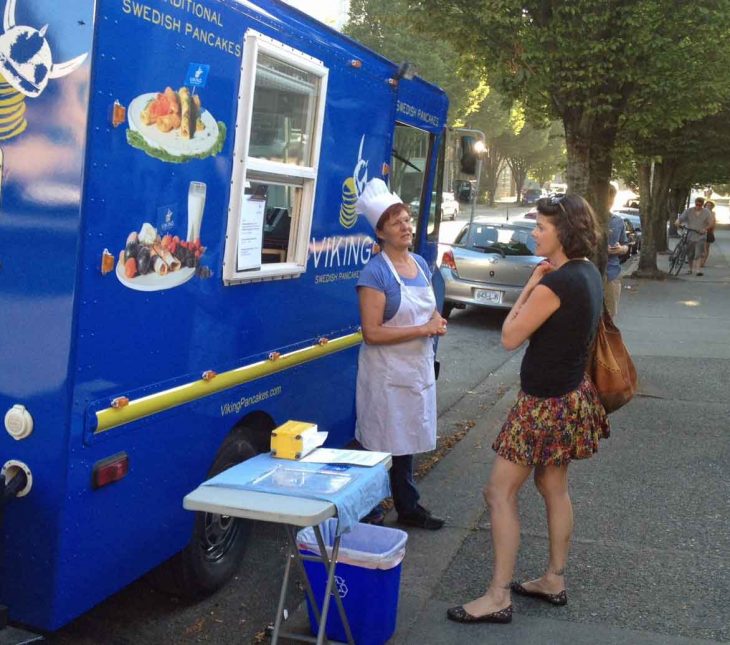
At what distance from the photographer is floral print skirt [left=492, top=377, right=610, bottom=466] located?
3777mm

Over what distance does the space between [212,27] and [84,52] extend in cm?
74

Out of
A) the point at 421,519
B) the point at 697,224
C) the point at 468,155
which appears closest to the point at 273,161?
the point at 421,519

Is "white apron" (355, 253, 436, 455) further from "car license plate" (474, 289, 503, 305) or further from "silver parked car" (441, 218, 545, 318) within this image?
"car license plate" (474, 289, 503, 305)

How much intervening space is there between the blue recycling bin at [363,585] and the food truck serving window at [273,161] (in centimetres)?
127

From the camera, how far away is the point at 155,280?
3264 mm

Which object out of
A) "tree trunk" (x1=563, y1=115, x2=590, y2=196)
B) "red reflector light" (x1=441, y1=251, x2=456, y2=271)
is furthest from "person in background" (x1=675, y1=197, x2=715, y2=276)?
"tree trunk" (x1=563, y1=115, x2=590, y2=196)

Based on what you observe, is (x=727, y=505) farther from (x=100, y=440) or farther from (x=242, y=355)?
(x=100, y=440)

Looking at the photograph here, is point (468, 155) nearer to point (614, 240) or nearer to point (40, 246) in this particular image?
point (614, 240)

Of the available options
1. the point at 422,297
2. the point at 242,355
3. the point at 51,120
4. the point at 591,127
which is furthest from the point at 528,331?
the point at 591,127

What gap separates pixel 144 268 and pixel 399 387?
167 cm

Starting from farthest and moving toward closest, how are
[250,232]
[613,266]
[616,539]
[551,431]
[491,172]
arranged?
1. [491,172]
2. [613,266]
3. [616,539]
4. [250,232]
5. [551,431]

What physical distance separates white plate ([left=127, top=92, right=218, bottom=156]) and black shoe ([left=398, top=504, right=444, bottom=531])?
249 centimetres

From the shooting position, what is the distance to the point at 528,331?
3.68m

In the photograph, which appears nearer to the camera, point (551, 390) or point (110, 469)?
point (110, 469)
